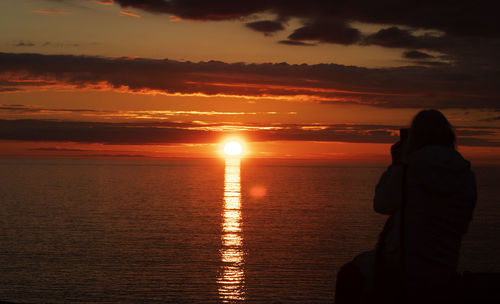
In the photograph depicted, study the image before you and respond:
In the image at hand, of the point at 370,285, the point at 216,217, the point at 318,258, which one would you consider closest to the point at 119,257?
the point at 318,258

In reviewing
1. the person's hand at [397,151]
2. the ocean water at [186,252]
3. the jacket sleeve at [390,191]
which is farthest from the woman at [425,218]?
the ocean water at [186,252]

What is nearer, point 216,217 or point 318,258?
point 318,258

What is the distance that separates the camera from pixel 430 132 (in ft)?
15.7

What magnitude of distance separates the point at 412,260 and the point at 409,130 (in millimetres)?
1208

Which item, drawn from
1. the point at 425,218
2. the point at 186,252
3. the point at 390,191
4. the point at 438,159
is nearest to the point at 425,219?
the point at 425,218

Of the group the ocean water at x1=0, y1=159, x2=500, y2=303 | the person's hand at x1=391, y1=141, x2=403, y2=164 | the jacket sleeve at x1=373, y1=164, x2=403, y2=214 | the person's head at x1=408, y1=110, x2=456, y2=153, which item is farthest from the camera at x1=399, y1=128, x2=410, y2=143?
the ocean water at x1=0, y1=159, x2=500, y2=303

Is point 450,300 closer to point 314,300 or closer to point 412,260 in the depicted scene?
point 412,260

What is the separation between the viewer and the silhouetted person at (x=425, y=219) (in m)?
4.57

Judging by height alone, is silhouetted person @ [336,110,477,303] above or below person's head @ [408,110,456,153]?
below

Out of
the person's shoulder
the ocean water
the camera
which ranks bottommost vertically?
the ocean water

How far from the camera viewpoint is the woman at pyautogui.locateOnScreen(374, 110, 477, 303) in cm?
457

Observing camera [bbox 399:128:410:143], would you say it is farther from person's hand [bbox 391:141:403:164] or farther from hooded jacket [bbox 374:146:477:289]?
hooded jacket [bbox 374:146:477:289]

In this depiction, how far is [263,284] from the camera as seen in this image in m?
47.5

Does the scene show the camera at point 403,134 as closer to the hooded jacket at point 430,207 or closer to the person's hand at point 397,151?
the person's hand at point 397,151
